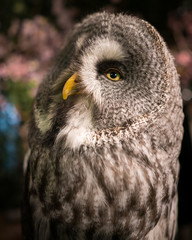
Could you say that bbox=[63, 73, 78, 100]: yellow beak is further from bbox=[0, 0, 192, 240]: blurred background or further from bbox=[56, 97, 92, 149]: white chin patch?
bbox=[0, 0, 192, 240]: blurred background

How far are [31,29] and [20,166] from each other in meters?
1.33

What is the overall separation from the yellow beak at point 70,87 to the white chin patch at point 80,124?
0.05m

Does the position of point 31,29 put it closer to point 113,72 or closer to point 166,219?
point 113,72

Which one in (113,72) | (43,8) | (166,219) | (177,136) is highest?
(43,8)

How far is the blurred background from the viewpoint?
1606mm

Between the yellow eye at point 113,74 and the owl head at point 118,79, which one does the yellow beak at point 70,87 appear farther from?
the yellow eye at point 113,74

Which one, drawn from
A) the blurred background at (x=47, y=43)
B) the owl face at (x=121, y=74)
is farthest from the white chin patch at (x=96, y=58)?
the blurred background at (x=47, y=43)

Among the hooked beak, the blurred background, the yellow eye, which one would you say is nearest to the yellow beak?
the hooked beak

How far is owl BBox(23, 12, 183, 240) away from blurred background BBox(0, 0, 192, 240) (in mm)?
665

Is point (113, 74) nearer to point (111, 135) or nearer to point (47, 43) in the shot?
point (111, 135)

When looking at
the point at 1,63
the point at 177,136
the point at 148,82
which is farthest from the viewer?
the point at 1,63

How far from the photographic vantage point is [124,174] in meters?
0.81

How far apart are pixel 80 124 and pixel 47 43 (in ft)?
3.71

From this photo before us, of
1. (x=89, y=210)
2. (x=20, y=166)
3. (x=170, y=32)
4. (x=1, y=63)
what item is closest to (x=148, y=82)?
(x=89, y=210)
